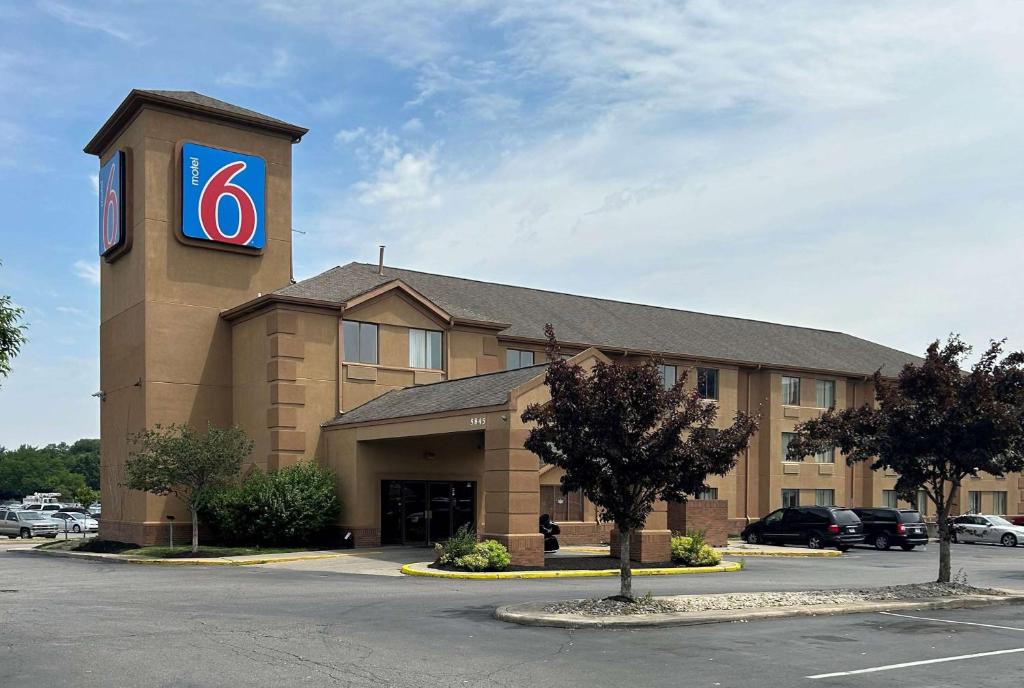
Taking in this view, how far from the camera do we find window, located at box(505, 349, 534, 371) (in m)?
41.1

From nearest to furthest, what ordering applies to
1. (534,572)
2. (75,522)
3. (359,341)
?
1. (534,572)
2. (359,341)
3. (75,522)

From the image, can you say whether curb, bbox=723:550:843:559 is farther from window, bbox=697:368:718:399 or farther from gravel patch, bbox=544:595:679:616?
gravel patch, bbox=544:595:679:616

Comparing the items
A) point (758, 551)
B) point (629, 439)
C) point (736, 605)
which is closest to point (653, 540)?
point (758, 551)

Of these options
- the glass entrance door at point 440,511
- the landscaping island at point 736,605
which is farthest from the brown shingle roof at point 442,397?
the landscaping island at point 736,605

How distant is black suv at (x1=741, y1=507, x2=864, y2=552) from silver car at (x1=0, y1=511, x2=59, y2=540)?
34583 mm

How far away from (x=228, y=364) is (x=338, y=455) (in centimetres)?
582

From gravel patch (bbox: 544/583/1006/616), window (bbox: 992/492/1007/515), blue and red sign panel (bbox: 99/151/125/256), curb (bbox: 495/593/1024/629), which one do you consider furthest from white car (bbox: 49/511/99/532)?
window (bbox: 992/492/1007/515)

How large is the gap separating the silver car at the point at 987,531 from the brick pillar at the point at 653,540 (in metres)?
22.7

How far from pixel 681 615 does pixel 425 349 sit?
22.0m

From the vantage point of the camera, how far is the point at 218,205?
119ft

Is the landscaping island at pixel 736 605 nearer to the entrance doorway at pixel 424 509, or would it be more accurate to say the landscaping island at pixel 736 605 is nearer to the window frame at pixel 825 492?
the entrance doorway at pixel 424 509

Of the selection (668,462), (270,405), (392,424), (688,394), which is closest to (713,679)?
(668,462)

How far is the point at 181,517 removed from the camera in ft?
114

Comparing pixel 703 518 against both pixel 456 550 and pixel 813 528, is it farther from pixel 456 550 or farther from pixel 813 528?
pixel 456 550
